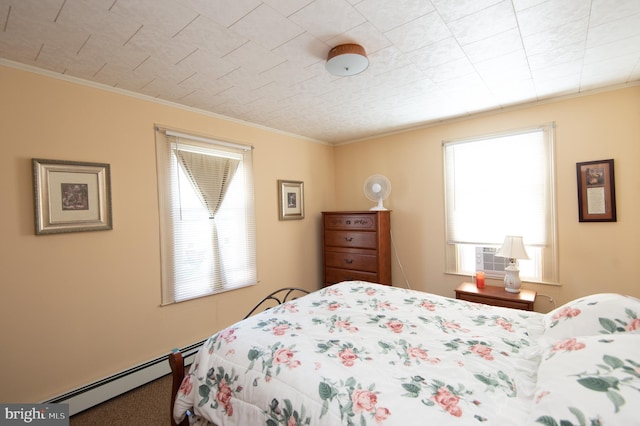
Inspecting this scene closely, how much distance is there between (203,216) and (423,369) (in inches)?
94.6

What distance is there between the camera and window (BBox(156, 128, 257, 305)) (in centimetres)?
260

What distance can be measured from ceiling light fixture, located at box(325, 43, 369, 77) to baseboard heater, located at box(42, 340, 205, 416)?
281 centimetres

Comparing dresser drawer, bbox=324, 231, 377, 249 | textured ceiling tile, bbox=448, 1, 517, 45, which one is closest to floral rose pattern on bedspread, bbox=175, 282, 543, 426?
dresser drawer, bbox=324, 231, 377, 249

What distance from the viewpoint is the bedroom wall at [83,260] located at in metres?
1.86

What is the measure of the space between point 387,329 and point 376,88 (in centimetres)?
191

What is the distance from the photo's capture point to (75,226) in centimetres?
208

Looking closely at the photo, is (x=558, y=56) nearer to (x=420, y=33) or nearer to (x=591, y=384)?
(x=420, y=33)

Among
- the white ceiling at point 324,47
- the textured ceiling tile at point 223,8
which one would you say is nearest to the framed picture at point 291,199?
the white ceiling at point 324,47

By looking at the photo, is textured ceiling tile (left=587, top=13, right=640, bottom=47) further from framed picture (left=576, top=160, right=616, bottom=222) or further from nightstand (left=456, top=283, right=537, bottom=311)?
nightstand (left=456, top=283, right=537, bottom=311)

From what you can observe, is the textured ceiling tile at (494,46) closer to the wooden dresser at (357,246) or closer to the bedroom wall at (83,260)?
the wooden dresser at (357,246)

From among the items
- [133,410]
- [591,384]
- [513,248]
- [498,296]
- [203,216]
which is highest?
[203,216]

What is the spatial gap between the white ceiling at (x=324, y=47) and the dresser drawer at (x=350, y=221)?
1394 mm

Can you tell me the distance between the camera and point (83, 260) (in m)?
2.13
